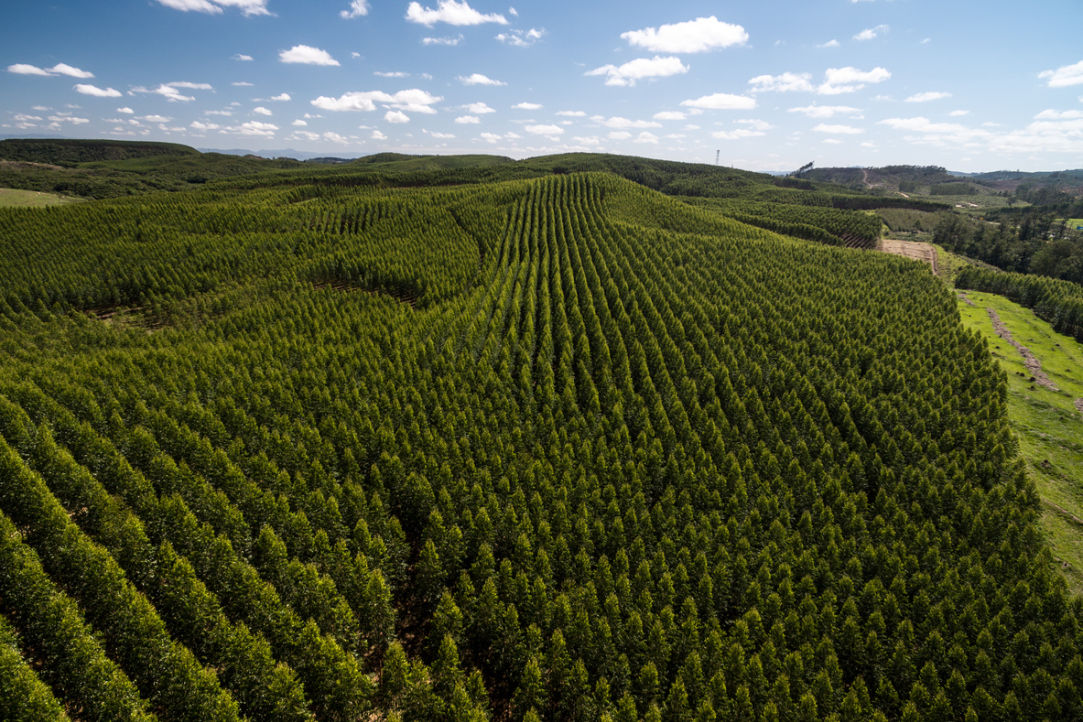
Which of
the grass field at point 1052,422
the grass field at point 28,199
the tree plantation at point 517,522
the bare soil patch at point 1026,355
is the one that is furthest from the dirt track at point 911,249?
the grass field at point 28,199

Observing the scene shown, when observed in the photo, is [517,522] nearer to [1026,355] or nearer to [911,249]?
[1026,355]

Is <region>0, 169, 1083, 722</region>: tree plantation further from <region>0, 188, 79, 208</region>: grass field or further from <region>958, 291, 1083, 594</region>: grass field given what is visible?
<region>0, 188, 79, 208</region>: grass field

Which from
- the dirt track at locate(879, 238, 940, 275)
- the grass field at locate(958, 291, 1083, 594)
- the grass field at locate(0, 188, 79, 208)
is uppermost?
the grass field at locate(0, 188, 79, 208)

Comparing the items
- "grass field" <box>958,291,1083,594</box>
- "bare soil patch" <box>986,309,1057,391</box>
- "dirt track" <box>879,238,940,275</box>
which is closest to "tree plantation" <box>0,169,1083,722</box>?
"grass field" <box>958,291,1083,594</box>

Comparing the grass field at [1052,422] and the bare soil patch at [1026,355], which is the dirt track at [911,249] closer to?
the bare soil patch at [1026,355]

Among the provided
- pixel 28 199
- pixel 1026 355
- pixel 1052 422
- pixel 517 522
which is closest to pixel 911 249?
pixel 1026 355
